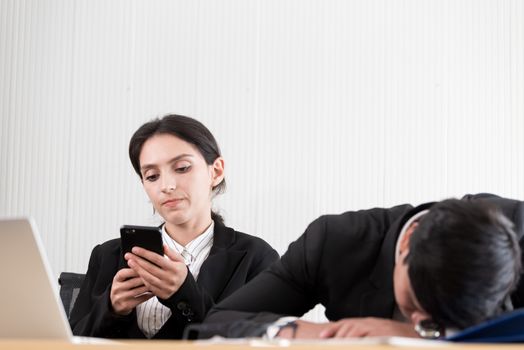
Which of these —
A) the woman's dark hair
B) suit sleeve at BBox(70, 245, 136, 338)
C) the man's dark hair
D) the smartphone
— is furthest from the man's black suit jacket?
the man's dark hair

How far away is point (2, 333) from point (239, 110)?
225 centimetres

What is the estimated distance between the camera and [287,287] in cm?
174

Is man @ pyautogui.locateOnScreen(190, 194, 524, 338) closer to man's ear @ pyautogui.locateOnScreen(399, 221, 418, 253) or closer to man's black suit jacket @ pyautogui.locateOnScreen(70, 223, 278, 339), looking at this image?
man's ear @ pyautogui.locateOnScreen(399, 221, 418, 253)

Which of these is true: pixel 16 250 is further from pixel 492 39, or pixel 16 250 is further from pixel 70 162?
pixel 492 39

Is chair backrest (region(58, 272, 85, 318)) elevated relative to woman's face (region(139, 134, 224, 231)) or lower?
lower

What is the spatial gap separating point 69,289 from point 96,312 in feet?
1.36

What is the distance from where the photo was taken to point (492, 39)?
3.36m

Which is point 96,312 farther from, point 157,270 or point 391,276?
point 391,276

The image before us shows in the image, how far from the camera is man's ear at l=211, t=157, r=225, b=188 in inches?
95.8

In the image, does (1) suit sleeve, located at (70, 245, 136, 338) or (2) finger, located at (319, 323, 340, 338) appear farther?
(1) suit sleeve, located at (70, 245, 136, 338)

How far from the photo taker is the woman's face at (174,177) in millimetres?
2289

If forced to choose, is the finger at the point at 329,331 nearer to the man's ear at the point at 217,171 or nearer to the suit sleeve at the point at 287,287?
the suit sleeve at the point at 287,287

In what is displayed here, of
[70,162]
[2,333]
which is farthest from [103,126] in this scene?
[2,333]

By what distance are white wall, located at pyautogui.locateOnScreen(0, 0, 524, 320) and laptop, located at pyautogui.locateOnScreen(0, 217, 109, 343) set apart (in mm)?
2161
